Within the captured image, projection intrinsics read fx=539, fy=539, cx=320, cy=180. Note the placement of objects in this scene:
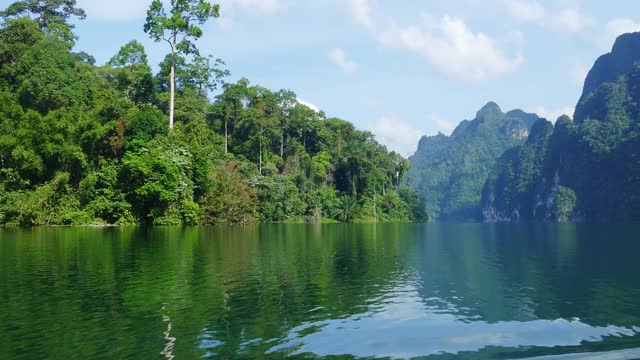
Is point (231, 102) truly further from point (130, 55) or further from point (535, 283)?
point (535, 283)

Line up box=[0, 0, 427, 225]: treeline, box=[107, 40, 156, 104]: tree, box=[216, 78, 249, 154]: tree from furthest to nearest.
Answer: box=[216, 78, 249, 154]: tree
box=[107, 40, 156, 104]: tree
box=[0, 0, 427, 225]: treeline

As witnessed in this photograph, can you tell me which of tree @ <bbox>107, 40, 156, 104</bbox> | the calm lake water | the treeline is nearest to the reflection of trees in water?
the calm lake water

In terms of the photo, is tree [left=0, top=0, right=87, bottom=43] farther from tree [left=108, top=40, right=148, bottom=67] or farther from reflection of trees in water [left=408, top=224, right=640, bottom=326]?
reflection of trees in water [left=408, top=224, right=640, bottom=326]

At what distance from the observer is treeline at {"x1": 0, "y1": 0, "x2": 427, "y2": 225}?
54.9m

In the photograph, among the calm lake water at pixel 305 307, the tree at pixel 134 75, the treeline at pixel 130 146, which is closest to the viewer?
the calm lake water at pixel 305 307

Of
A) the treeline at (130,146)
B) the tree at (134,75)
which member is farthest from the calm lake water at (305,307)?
the tree at (134,75)

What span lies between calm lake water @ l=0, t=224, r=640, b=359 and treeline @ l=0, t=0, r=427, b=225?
27512mm

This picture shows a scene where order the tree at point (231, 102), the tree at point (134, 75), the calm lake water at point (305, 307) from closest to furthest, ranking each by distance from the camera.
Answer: the calm lake water at point (305, 307) < the tree at point (134, 75) < the tree at point (231, 102)

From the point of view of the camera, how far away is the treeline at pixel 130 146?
54875 mm

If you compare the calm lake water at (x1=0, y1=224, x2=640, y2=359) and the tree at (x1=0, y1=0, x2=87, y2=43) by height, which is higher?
the tree at (x1=0, y1=0, x2=87, y2=43)

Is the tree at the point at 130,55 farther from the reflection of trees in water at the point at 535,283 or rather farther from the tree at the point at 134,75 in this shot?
the reflection of trees in water at the point at 535,283

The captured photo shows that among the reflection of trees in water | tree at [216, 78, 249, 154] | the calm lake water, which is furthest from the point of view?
tree at [216, 78, 249, 154]

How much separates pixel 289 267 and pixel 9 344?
14.5 m

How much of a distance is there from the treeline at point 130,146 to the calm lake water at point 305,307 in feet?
90.3
